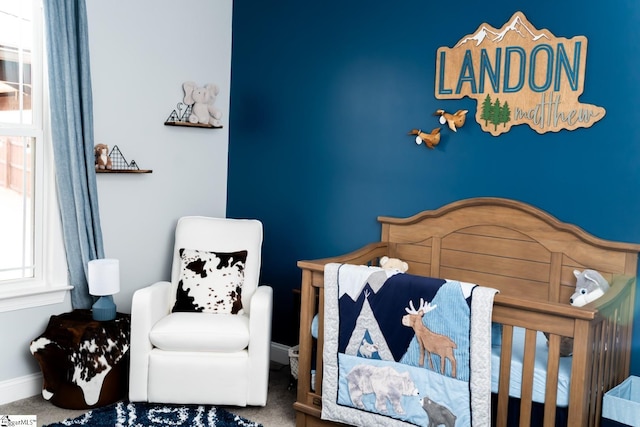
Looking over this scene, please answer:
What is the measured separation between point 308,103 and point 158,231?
3.57 feet

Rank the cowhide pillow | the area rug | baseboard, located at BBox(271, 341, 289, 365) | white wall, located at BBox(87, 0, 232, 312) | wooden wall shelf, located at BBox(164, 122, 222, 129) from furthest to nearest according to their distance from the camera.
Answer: baseboard, located at BBox(271, 341, 289, 365), wooden wall shelf, located at BBox(164, 122, 222, 129), white wall, located at BBox(87, 0, 232, 312), the cowhide pillow, the area rug

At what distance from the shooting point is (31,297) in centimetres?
310

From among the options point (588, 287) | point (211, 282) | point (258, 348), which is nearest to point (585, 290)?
point (588, 287)

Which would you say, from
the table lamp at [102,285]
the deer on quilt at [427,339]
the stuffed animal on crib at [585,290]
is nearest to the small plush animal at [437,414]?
the deer on quilt at [427,339]

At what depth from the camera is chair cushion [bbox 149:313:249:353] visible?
293 cm

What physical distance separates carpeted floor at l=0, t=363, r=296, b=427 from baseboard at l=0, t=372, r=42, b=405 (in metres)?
0.03

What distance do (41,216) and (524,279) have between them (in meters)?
2.23

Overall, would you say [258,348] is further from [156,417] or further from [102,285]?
[102,285]

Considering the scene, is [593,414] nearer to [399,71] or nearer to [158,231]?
[399,71]

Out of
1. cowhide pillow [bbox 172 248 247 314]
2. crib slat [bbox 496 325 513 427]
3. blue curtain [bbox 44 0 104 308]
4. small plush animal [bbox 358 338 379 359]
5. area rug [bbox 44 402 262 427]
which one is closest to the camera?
crib slat [bbox 496 325 513 427]

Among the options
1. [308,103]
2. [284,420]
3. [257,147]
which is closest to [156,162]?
[257,147]

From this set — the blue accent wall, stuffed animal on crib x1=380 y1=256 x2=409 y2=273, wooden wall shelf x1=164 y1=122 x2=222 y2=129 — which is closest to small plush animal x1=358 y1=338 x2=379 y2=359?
stuffed animal on crib x1=380 y1=256 x2=409 y2=273

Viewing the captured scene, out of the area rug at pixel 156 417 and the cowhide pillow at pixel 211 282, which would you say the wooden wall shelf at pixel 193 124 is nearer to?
the cowhide pillow at pixel 211 282

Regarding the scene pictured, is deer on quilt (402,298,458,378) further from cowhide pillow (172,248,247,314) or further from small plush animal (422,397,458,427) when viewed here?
cowhide pillow (172,248,247,314)
